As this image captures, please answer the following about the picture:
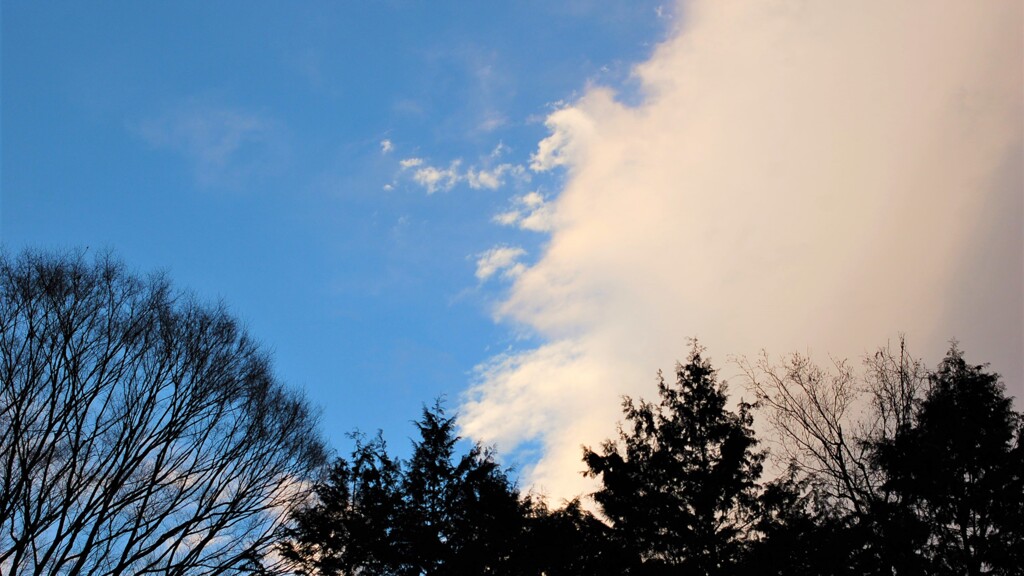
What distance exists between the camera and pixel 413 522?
1577cm

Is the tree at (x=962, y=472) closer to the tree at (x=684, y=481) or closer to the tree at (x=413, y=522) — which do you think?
the tree at (x=684, y=481)

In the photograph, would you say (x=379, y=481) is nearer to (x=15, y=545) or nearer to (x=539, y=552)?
(x=539, y=552)

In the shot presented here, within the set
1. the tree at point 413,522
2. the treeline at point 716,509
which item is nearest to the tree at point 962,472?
the treeline at point 716,509

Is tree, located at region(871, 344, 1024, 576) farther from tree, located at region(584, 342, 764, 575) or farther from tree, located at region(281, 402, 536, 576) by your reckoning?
tree, located at region(281, 402, 536, 576)

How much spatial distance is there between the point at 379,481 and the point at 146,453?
6.62m

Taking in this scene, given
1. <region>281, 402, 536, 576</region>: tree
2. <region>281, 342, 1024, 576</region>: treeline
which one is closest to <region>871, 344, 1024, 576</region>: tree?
<region>281, 342, 1024, 576</region>: treeline

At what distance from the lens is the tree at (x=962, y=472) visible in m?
14.5

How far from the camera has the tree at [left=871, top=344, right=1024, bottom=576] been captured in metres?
14.5

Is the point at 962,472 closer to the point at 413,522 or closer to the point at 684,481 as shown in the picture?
the point at 684,481

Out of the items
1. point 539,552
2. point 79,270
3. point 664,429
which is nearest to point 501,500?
point 539,552

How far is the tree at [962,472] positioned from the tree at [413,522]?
395 inches

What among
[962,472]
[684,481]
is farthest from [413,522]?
[962,472]

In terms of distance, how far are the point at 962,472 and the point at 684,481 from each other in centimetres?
717

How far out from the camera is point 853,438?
53.0ft
